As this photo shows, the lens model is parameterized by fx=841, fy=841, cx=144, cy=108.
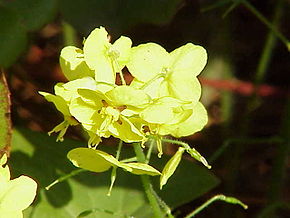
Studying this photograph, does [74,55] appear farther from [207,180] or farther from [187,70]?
[207,180]

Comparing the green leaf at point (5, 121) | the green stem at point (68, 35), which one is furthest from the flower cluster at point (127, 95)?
the green stem at point (68, 35)

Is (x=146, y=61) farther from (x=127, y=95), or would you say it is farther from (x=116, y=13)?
(x=116, y=13)

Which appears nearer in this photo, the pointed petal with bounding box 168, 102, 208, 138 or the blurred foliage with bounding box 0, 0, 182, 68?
the pointed petal with bounding box 168, 102, 208, 138

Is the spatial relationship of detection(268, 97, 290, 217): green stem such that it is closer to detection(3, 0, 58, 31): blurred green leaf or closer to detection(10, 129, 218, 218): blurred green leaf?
detection(10, 129, 218, 218): blurred green leaf

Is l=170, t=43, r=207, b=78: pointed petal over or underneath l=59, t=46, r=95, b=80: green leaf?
over

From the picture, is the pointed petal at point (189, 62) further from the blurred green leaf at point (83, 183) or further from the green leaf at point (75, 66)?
the blurred green leaf at point (83, 183)

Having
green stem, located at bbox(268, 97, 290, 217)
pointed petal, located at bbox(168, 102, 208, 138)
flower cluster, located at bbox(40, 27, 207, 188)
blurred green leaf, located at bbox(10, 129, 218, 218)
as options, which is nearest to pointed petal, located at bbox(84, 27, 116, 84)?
flower cluster, located at bbox(40, 27, 207, 188)

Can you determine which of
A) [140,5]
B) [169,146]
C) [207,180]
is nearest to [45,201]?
[207,180]
